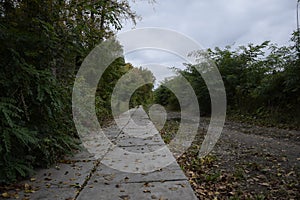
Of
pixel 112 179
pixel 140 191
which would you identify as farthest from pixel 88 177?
pixel 140 191

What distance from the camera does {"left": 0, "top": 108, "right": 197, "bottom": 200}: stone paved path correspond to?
1.65m

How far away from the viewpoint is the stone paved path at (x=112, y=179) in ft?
5.42

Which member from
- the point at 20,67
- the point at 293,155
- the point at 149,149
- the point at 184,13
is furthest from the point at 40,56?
the point at 184,13

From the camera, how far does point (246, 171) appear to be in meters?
2.20

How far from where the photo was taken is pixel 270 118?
19.0 feet

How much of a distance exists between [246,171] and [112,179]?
1.37m

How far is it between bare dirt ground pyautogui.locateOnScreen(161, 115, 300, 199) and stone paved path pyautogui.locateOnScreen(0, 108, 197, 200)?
22cm

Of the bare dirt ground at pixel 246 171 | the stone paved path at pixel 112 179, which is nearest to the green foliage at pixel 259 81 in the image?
the bare dirt ground at pixel 246 171

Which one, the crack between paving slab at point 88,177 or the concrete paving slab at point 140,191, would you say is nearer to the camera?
the concrete paving slab at point 140,191

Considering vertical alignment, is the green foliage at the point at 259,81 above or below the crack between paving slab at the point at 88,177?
above

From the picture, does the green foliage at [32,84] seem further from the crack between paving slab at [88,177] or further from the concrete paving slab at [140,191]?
the concrete paving slab at [140,191]

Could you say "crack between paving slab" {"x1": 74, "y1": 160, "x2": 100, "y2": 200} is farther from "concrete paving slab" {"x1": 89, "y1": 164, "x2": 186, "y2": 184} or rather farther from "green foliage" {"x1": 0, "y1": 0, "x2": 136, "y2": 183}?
"green foliage" {"x1": 0, "y1": 0, "x2": 136, "y2": 183}

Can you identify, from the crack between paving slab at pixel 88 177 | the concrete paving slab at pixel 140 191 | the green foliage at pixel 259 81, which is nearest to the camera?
the concrete paving slab at pixel 140 191

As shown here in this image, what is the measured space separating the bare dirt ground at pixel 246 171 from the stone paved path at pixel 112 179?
225mm
